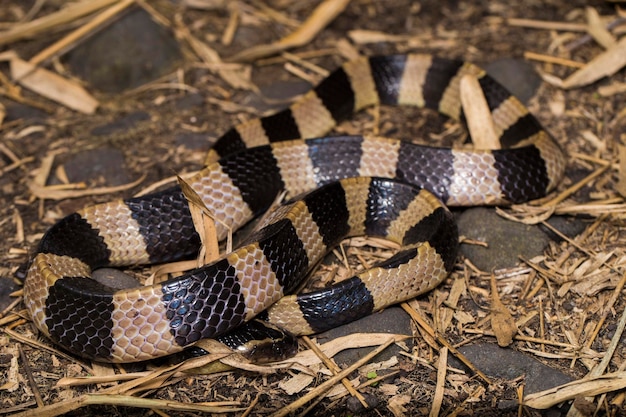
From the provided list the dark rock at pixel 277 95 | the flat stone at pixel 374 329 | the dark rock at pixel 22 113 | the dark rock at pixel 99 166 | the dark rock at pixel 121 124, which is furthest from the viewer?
the dark rock at pixel 277 95

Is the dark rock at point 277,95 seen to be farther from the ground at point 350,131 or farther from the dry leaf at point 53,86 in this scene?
the dry leaf at point 53,86

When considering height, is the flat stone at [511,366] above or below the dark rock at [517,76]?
below

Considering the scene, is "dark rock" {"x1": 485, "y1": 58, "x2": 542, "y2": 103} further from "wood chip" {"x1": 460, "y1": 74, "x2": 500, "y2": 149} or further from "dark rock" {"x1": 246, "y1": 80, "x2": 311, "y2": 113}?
"dark rock" {"x1": 246, "y1": 80, "x2": 311, "y2": 113}

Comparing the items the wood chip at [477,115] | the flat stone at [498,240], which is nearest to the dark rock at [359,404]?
the flat stone at [498,240]

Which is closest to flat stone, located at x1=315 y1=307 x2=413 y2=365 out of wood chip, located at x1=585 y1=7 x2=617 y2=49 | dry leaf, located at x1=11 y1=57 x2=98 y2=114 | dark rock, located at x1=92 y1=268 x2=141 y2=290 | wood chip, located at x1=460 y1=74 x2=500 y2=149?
dark rock, located at x1=92 y1=268 x2=141 y2=290

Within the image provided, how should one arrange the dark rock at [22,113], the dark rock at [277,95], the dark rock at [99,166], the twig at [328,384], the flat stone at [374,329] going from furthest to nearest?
1. the dark rock at [277,95]
2. the dark rock at [22,113]
3. the dark rock at [99,166]
4. the flat stone at [374,329]
5. the twig at [328,384]

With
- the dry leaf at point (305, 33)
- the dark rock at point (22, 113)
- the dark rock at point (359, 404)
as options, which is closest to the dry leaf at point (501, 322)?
the dark rock at point (359, 404)

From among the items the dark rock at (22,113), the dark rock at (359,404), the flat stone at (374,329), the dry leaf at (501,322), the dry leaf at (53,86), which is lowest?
the dark rock at (359,404)

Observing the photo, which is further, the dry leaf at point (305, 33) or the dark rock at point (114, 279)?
the dry leaf at point (305, 33)
